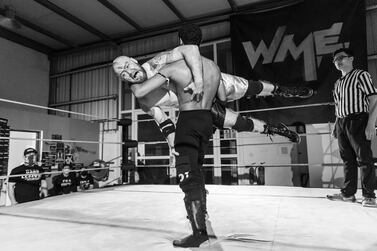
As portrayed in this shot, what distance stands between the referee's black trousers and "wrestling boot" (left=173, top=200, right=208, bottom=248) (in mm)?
1281

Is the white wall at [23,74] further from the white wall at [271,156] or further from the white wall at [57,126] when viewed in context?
the white wall at [271,156]

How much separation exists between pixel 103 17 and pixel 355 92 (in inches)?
201

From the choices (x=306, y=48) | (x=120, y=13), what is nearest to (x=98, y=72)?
(x=120, y=13)

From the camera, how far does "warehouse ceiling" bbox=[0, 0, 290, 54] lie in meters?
5.02

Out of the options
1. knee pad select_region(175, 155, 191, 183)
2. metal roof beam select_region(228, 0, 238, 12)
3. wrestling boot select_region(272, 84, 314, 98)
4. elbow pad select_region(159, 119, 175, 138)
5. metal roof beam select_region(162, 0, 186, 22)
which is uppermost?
metal roof beam select_region(162, 0, 186, 22)

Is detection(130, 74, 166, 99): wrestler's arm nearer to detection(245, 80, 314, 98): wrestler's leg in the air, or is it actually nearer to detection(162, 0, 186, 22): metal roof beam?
detection(245, 80, 314, 98): wrestler's leg in the air

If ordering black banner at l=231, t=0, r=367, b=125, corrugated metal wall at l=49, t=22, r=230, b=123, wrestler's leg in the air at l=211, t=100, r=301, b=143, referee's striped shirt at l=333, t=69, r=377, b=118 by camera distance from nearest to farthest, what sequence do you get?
wrestler's leg in the air at l=211, t=100, r=301, b=143 → referee's striped shirt at l=333, t=69, r=377, b=118 → black banner at l=231, t=0, r=367, b=125 → corrugated metal wall at l=49, t=22, r=230, b=123

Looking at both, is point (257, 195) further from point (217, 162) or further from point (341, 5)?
point (341, 5)

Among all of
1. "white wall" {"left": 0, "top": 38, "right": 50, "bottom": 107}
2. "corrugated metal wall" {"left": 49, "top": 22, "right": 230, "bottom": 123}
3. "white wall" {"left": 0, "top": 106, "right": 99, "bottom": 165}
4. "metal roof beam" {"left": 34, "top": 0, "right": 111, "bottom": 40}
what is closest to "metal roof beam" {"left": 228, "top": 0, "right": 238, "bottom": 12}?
"corrugated metal wall" {"left": 49, "top": 22, "right": 230, "bottom": 123}

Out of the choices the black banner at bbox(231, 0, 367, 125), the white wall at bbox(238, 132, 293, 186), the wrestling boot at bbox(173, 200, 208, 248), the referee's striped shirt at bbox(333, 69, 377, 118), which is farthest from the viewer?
the white wall at bbox(238, 132, 293, 186)

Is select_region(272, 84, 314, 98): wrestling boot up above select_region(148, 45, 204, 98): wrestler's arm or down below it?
above

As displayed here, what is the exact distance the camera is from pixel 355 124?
1.84 meters

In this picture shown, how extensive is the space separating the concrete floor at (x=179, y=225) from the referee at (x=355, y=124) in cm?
16

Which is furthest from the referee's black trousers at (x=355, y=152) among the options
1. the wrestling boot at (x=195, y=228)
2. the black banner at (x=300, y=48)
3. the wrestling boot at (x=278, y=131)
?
the black banner at (x=300, y=48)
